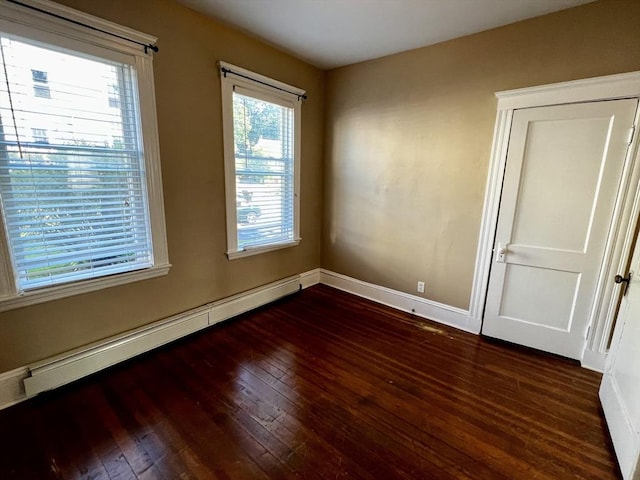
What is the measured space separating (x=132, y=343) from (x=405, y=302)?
2685 millimetres

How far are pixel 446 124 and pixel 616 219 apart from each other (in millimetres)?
1523

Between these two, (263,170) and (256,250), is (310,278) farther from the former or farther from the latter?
(263,170)

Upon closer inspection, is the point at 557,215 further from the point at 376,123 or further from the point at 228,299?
the point at 228,299

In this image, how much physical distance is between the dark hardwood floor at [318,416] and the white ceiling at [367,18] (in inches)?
109

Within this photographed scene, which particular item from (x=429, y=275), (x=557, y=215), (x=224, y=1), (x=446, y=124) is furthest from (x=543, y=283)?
(x=224, y=1)

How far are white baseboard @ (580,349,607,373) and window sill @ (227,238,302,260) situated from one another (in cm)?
295

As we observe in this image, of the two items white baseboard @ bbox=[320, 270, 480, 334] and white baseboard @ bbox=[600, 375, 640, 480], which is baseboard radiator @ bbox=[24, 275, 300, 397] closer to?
white baseboard @ bbox=[320, 270, 480, 334]

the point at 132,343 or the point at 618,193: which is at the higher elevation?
the point at 618,193

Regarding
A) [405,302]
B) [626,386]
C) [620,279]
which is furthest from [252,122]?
[626,386]

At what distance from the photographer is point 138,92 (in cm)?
211

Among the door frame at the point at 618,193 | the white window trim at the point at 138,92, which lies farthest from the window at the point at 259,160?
the door frame at the point at 618,193

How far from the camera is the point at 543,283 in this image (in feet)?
8.09

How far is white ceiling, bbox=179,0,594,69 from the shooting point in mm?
2154

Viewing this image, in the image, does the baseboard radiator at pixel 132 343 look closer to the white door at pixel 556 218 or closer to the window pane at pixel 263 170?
the window pane at pixel 263 170
